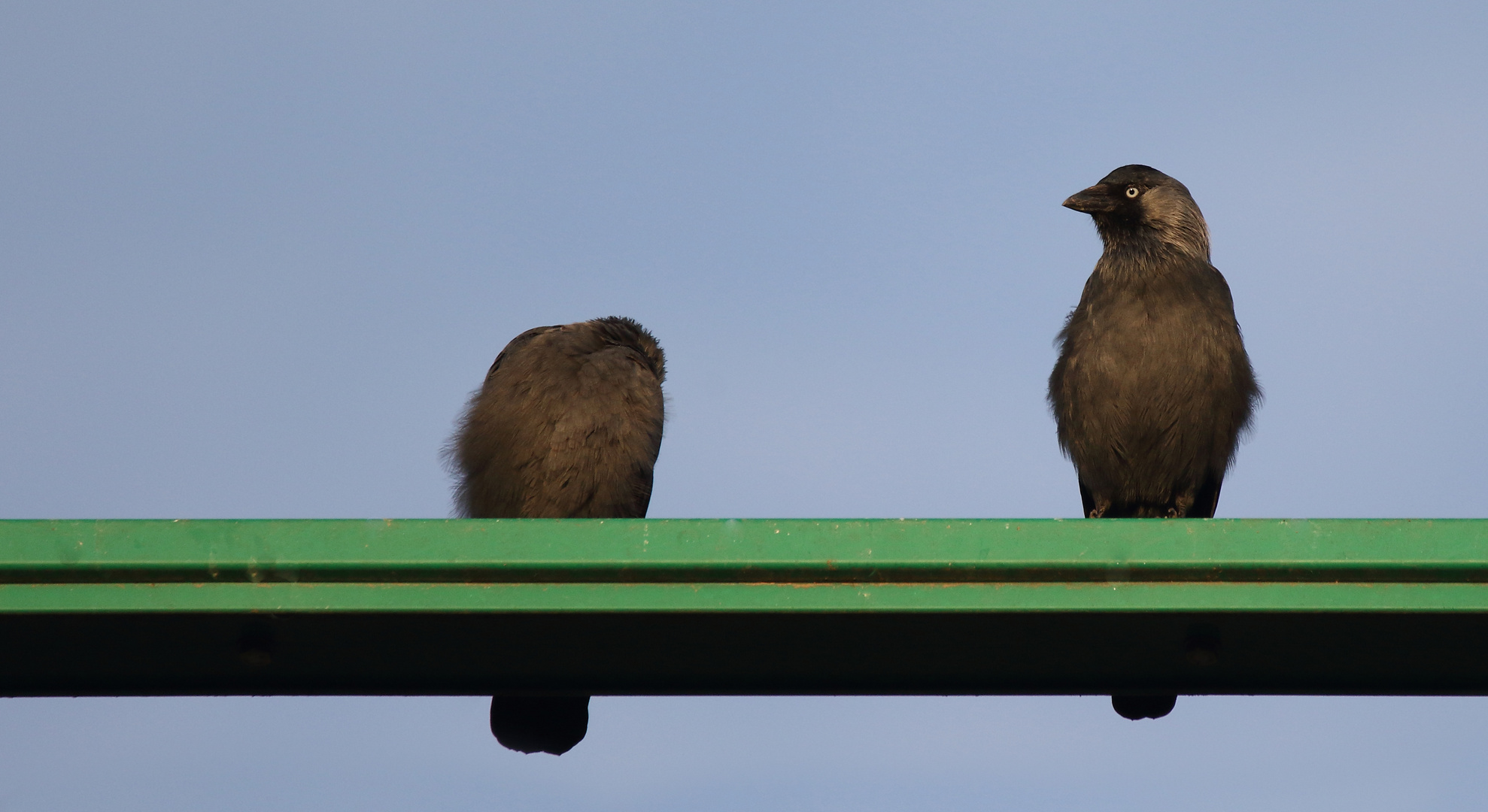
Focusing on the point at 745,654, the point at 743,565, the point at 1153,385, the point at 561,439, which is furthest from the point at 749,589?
the point at 1153,385

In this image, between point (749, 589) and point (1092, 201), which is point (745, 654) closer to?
point (749, 589)

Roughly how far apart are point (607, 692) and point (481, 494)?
3612 millimetres

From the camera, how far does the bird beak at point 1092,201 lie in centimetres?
764

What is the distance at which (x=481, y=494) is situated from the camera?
6703 mm

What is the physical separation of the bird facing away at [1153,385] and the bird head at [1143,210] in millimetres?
152

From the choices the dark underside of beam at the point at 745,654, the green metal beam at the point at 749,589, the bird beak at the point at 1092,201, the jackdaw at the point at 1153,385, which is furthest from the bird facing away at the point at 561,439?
the green metal beam at the point at 749,589

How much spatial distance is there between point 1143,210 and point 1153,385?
4.23 ft

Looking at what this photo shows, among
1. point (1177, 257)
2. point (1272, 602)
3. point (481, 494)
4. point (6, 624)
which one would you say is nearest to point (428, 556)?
point (6, 624)

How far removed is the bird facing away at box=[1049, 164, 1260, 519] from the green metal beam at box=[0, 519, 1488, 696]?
365 centimetres

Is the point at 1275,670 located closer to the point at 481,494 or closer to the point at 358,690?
the point at 358,690

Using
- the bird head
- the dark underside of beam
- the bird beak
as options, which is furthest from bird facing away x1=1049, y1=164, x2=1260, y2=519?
the dark underside of beam

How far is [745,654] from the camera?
2.97 m

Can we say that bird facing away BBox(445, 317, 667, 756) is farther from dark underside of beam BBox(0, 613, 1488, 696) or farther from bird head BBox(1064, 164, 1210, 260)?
dark underside of beam BBox(0, 613, 1488, 696)

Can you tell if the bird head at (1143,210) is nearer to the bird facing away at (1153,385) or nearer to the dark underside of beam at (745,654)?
the bird facing away at (1153,385)
